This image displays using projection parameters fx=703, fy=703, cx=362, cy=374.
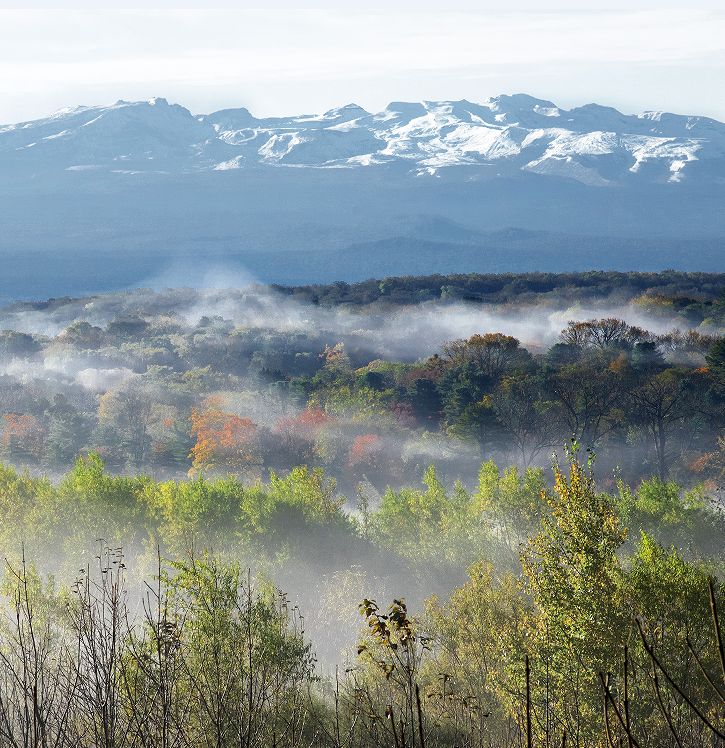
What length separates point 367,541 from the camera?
65.3m

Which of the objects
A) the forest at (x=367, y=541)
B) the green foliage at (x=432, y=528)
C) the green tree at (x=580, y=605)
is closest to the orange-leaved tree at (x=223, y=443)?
the forest at (x=367, y=541)

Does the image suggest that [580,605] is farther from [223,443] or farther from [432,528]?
[223,443]

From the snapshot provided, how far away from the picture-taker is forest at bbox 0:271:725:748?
58.1 feet

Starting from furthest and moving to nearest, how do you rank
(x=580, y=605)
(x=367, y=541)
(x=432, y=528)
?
1. (x=367, y=541)
2. (x=432, y=528)
3. (x=580, y=605)

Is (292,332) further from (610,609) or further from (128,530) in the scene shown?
(610,609)

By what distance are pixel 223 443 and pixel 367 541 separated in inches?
1822

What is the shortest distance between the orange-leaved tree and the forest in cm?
45

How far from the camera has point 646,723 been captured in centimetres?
2481

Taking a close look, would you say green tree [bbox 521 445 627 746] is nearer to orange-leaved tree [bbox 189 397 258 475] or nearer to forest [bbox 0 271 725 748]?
forest [bbox 0 271 725 748]

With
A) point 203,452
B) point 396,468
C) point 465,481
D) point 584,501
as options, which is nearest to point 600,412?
point 465,481

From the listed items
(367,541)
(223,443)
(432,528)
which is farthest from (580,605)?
(223,443)

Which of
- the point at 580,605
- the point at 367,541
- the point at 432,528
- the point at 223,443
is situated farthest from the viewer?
the point at 223,443

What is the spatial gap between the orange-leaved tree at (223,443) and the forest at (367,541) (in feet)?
1.46

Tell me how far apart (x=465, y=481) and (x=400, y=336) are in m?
99.2
